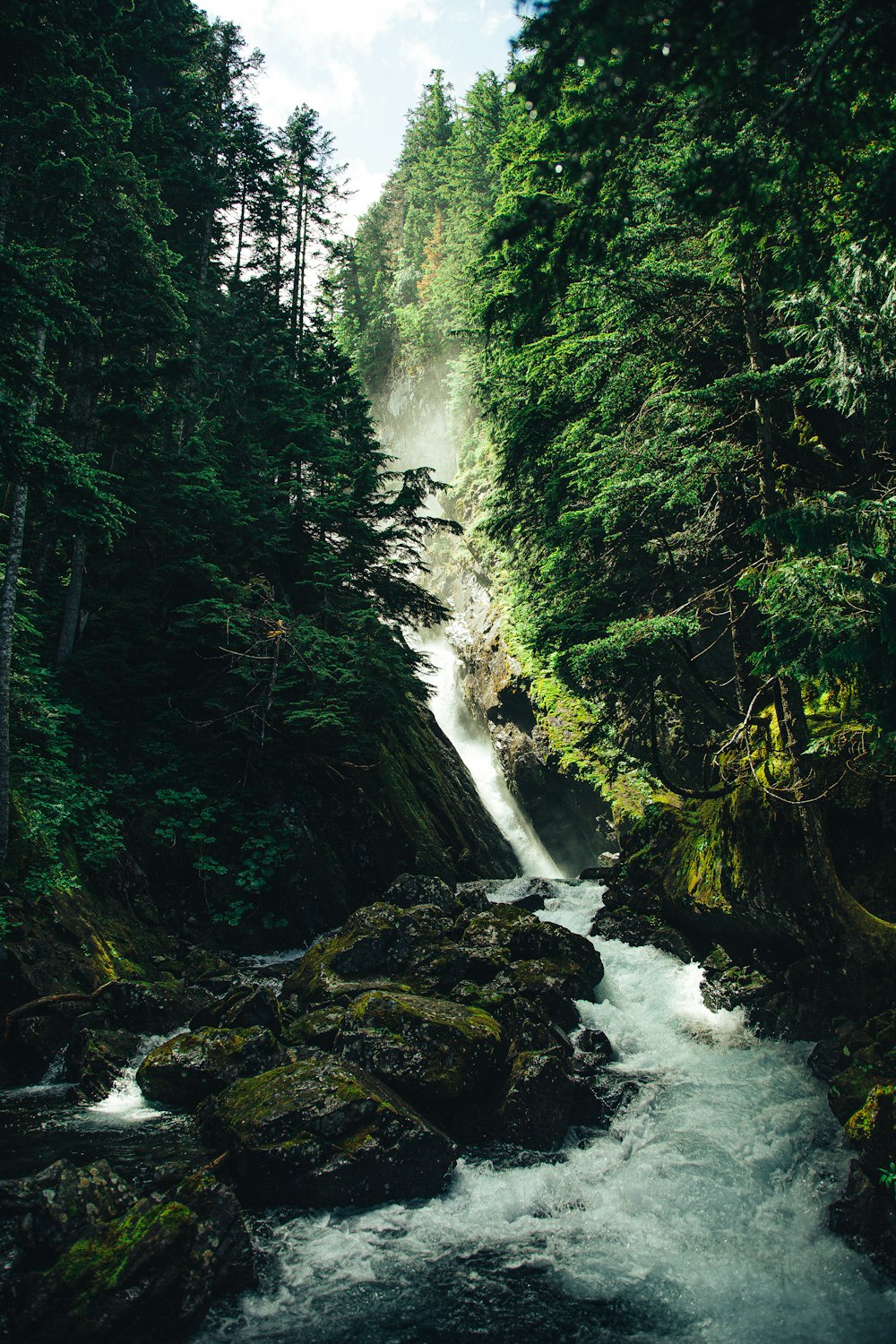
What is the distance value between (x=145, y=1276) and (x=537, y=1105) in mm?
3888

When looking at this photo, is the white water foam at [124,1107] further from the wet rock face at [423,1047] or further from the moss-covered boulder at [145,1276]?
the wet rock face at [423,1047]

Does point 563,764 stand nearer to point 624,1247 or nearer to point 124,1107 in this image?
point 624,1247

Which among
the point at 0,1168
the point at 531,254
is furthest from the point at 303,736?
the point at 531,254

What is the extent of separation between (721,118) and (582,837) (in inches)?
892

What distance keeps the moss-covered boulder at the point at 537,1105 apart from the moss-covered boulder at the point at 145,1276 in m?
2.90

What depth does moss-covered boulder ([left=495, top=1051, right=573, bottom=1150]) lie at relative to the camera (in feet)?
21.2

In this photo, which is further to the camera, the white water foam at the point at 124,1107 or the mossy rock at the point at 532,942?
the mossy rock at the point at 532,942

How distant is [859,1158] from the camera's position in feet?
17.7

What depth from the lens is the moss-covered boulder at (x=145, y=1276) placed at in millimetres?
3785

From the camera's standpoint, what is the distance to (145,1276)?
4.11m

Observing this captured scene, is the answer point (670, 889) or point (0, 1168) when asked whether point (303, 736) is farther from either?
point (0, 1168)

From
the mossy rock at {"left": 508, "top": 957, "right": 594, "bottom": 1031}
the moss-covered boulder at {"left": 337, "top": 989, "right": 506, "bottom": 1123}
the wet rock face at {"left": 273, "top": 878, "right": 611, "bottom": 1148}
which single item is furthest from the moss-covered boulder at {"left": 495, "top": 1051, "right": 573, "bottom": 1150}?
the mossy rock at {"left": 508, "top": 957, "right": 594, "bottom": 1031}

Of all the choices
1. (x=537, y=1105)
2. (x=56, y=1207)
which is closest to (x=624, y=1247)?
(x=537, y=1105)

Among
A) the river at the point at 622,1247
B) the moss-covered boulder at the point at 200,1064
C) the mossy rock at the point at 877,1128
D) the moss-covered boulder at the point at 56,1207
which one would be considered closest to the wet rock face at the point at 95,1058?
the moss-covered boulder at the point at 200,1064
